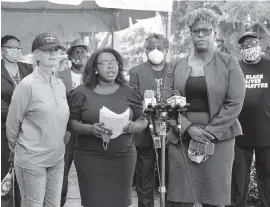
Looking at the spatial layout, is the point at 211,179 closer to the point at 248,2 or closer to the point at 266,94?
the point at 266,94

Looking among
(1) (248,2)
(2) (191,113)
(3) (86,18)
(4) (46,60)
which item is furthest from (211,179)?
(1) (248,2)

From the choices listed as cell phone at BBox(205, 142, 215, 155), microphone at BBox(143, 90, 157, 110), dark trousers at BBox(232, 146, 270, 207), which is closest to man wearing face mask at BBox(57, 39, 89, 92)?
dark trousers at BBox(232, 146, 270, 207)

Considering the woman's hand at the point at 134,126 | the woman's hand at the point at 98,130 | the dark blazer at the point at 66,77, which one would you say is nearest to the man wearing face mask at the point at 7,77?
the dark blazer at the point at 66,77

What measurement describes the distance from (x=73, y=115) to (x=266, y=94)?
2.35 m

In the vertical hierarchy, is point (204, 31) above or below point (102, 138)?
above

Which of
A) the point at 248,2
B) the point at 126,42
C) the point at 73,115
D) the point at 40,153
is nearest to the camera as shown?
the point at 40,153

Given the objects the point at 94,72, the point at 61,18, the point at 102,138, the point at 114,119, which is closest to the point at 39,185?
the point at 102,138

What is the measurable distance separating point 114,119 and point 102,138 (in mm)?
224

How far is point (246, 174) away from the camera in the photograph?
6102mm

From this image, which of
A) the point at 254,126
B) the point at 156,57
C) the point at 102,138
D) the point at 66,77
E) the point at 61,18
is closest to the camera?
the point at 102,138

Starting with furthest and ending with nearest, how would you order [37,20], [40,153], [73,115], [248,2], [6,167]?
[248,2]
[37,20]
[6,167]
[73,115]
[40,153]

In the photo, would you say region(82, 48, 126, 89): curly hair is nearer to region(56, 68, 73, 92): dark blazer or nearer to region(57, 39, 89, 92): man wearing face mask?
region(56, 68, 73, 92): dark blazer

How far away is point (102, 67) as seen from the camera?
4.79 metres

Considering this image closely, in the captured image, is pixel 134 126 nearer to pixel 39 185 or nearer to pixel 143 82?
pixel 39 185
